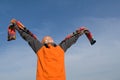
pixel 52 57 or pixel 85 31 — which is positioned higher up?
pixel 85 31

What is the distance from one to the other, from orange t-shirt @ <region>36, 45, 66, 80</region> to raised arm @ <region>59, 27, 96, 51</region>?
2.45 ft

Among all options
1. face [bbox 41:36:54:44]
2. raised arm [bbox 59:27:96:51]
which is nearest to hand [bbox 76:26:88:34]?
raised arm [bbox 59:27:96:51]

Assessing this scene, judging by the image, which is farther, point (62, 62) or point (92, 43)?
point (92, 43)

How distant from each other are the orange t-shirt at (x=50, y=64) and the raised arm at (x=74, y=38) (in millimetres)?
747

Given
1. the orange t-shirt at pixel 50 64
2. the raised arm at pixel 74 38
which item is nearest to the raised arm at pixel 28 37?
the orange t-shirt at pixel 50 64

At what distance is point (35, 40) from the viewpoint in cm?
1328

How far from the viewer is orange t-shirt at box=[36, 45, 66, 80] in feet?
42.1

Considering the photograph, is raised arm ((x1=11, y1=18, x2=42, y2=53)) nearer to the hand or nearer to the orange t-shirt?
the orange t-shirt

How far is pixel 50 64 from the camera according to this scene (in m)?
13.0

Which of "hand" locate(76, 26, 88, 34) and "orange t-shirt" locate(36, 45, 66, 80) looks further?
"hand" locate(76, 26, 88, 34)

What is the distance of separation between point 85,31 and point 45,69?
2.81 metres

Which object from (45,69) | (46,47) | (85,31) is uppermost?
(85,31)

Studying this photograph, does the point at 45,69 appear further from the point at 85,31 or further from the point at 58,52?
the point at 85,31

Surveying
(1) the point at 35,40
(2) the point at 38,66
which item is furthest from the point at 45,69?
(1) the point at 35,40
